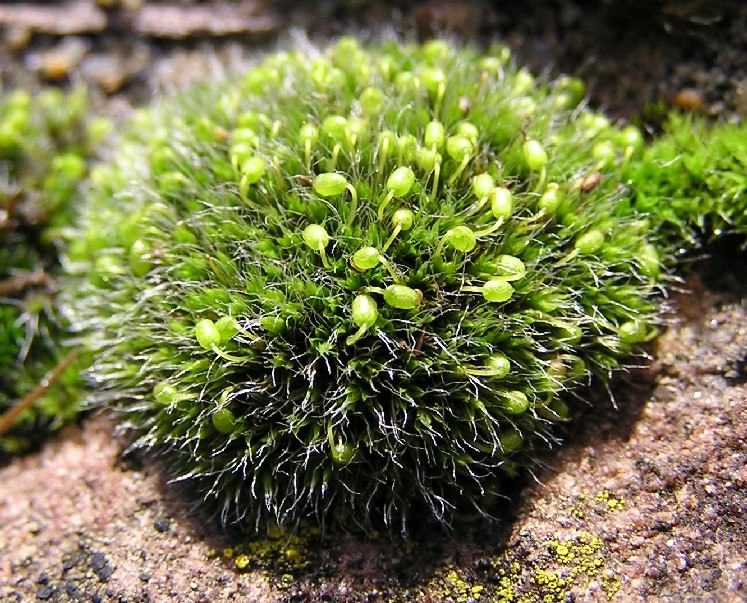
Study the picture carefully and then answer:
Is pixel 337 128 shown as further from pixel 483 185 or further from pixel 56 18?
pixel 56 18

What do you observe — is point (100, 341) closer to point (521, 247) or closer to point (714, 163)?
point (521, 247)

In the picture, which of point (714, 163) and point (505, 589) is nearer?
point (505, 589)

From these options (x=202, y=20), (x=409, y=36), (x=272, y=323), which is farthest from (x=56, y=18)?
(x=272, y=323)

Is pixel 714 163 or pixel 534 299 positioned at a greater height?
pixel 714 163

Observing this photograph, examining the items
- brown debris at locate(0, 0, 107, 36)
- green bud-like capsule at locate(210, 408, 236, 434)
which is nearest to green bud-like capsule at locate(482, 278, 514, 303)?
green bud-like capsule at locate(210, 408, 236, 434)

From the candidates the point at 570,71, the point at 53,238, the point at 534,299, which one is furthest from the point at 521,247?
the point at 53,238

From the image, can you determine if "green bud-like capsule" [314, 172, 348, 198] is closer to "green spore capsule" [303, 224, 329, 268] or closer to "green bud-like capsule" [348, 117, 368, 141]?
"green spore capsule" [303, 224, 329, 268]
